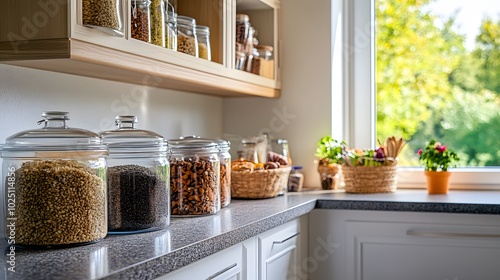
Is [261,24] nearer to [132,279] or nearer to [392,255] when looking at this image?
[392,255]

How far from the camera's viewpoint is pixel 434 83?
291 centimetres

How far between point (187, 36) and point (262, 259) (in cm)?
70

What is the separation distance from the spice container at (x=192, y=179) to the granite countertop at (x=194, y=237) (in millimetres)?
51

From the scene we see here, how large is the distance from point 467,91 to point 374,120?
0.41 metres

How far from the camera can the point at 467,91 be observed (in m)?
2.86

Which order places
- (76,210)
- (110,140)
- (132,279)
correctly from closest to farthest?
(132,279)
(76,210)
(110,140)

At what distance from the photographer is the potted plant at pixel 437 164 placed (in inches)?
103

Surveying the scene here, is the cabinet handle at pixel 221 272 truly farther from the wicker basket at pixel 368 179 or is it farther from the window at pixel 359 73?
the window at pixel 359 73

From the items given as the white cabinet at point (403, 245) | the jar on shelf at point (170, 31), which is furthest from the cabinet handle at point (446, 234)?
the jar on shelf at point (170, 31)

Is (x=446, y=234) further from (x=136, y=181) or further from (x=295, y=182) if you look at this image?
(x=136, y=181)

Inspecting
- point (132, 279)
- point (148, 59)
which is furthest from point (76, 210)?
point (148, 59)

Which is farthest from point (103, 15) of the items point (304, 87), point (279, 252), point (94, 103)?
point (304, 87)

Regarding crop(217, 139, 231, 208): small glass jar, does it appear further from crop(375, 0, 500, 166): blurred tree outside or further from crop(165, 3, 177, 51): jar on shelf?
crop(375, 0, 500, 166): blurred tree outside

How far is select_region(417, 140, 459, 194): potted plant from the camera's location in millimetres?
2621
